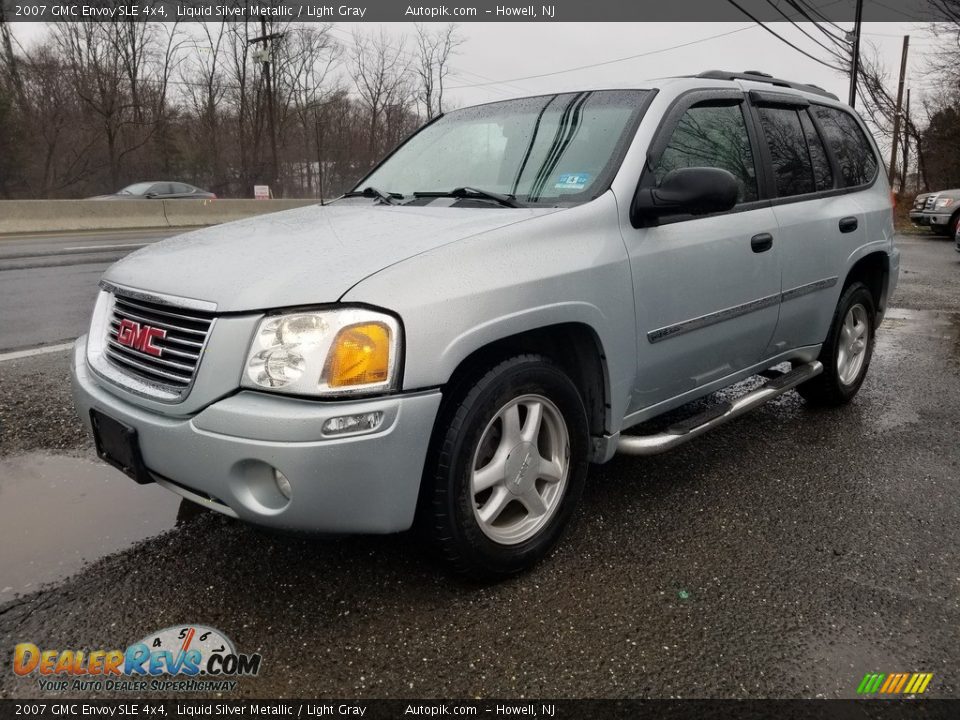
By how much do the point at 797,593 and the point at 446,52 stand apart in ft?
157

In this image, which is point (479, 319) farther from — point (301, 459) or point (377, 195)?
point (377, 195)

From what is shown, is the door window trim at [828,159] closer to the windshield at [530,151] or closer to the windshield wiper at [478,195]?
the windshield at [530,151]

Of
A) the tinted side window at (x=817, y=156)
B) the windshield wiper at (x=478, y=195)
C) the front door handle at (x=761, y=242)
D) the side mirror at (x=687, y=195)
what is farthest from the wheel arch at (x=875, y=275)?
the windshield wiper at (x=478, y=195)

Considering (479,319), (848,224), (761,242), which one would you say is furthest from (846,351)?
(479,319)

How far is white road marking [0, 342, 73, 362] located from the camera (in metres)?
5.29

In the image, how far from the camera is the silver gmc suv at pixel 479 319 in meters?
2.11

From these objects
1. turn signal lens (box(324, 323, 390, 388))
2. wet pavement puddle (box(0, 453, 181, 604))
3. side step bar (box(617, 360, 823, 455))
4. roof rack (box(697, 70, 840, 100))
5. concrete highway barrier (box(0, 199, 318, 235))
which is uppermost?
roof rack (box(697, 70, 840, 100))

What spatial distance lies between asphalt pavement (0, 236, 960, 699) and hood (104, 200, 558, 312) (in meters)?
0.76

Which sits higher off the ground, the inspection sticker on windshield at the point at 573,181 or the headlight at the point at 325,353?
the inspection sticker on windshield at the point at 573,181

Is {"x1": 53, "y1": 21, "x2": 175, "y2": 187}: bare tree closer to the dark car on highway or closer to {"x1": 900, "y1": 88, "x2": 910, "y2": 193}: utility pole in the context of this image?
the dark car on highway

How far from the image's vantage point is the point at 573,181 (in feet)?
9.48

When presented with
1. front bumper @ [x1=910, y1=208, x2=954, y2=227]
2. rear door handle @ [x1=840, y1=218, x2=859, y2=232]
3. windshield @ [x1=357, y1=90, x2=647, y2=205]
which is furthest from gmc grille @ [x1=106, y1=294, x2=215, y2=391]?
front bumper @ [x1=910, y1=208, x2=954, y2=227]

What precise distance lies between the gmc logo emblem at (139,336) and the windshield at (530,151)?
136cm

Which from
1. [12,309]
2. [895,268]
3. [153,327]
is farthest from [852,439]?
[12,309]
